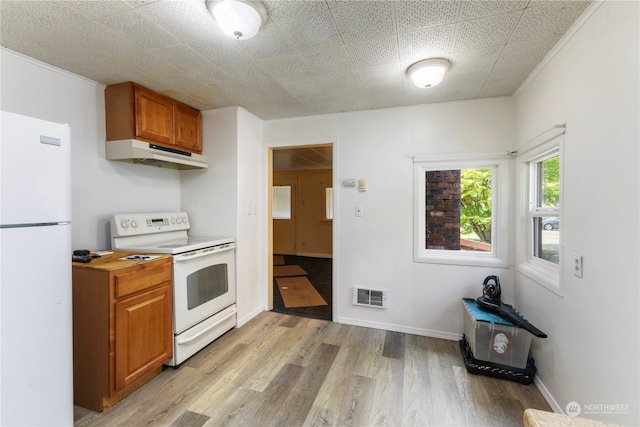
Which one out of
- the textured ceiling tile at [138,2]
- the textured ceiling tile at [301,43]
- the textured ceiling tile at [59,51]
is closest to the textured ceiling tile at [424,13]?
the textured ceiling tile at [301,43]

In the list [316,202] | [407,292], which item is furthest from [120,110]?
[316,202]

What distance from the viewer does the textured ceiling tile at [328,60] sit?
71.1 inches

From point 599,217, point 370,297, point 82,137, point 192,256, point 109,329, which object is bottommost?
point 370,297

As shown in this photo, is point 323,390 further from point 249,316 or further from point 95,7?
point 95,7

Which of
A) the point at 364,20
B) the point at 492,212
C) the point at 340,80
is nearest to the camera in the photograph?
the point at 364,20

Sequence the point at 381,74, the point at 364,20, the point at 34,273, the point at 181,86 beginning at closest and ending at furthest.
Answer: the point at 34,273 → the point at 364,20 → the point at 381,74 → the point at 181,86

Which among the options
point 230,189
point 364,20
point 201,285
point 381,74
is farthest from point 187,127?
point 364,20

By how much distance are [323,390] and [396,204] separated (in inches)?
69.5

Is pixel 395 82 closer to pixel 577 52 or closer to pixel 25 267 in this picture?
pixel 577 52

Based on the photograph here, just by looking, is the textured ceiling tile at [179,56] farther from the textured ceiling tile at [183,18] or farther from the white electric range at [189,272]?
the white electric range at [189,272]

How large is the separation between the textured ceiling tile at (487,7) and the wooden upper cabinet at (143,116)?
2390 mm

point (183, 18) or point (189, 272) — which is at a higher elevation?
point (183, 18)

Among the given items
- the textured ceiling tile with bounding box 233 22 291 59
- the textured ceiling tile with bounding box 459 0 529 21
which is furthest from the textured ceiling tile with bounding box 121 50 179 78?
the textured ceiling tile with bounding box 459 0 529 21

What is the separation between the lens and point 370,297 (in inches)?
115
